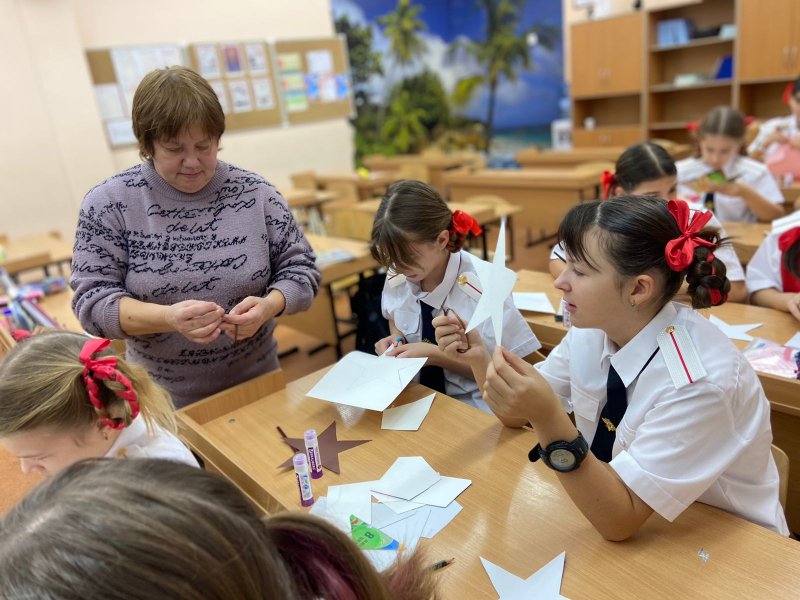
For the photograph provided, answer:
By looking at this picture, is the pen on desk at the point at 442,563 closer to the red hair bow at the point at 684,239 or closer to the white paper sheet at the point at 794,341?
the red hair bow at the point at 684,239

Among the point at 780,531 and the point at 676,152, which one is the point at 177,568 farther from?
the point at 676,152

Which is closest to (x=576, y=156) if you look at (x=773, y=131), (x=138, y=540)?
(x=773, y=131)

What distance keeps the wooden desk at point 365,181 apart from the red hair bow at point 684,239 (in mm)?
5358

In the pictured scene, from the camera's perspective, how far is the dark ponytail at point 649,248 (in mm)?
1049

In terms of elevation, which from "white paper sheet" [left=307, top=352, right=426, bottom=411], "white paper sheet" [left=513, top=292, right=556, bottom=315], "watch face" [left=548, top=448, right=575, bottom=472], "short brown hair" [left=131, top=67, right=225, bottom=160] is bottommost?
"white paper sheet" [left=513, top=292, right=556, bottom=315]

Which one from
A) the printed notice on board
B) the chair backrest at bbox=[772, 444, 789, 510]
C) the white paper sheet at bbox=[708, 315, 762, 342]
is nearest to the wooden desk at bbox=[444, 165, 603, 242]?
the printed notice on board

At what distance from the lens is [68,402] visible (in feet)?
3.63

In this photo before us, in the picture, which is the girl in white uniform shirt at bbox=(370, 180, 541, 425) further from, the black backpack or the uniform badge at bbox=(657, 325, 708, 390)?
the uniform badge at bbox=(657, 325, 708, 390)

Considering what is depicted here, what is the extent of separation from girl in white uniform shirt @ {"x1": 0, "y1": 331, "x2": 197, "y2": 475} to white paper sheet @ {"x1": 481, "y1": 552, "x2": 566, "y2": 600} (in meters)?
0.71

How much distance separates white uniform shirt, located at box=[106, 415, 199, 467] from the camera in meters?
1.21

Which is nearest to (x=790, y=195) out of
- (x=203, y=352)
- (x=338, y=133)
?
(x=203, y=352)

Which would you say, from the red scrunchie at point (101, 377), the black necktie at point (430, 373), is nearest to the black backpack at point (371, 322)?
the black necktie at point (430, 373)

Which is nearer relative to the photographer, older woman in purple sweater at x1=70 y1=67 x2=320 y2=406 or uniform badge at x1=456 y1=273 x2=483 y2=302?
older woman in purple sweater at x1=70 y1=67 x2=320 y2=406

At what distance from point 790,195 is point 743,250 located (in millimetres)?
1285
